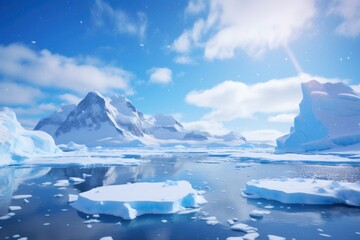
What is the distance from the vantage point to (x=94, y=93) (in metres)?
177

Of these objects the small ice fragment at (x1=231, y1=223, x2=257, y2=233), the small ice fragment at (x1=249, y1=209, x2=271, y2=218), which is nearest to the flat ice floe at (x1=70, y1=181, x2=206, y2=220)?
the small ice fragment at (x1=249, y1=209, x2=271, y2=218)

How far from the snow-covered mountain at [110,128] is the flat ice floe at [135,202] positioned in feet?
352

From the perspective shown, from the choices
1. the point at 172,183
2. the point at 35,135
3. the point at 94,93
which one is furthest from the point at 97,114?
the point at 172,183

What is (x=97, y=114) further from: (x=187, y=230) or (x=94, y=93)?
(x=187, y=230)

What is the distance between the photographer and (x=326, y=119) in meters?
48.5

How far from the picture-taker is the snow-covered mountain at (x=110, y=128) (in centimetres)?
13759

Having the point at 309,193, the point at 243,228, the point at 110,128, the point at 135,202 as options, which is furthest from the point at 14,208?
the point at 110,128

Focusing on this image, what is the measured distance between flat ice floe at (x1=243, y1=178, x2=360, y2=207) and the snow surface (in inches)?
960

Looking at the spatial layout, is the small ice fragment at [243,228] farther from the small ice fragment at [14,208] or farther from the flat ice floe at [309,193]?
the small ice fragment at [14,208]

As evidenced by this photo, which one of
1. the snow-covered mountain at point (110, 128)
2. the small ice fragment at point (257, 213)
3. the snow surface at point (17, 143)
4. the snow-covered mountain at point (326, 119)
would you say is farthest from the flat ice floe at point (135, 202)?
the snow-covered mountain at point (110, 128)

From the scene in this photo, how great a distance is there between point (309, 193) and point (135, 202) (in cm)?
786

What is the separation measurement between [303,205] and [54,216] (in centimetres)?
1048

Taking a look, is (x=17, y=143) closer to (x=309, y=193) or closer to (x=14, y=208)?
(x=14, y=208)

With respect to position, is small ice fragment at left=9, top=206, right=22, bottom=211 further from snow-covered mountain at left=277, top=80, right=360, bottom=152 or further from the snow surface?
snow-covered mountain at left=277, top=80, right=360, bottom=152
